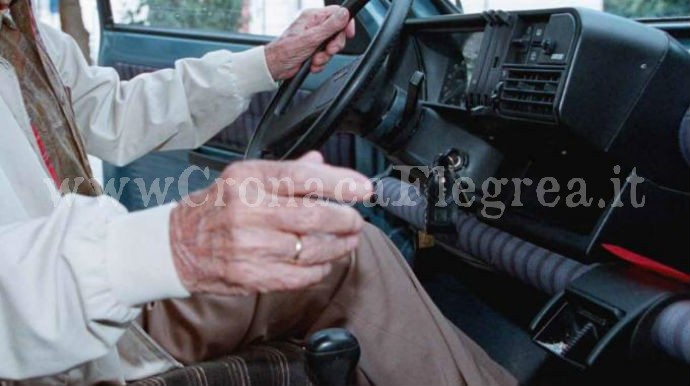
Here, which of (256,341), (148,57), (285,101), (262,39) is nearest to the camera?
(256,341)

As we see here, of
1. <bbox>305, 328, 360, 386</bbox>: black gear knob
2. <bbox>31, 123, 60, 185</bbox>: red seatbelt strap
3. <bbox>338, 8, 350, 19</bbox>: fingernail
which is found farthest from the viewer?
<bbox>338, 8, 350, 19</bbox>: fingernail

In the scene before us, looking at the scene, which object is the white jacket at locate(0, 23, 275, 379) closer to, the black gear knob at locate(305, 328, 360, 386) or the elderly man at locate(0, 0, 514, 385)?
the elderly man at locate(0, 0, 514, 385)

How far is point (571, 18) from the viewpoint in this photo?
1.12 metres

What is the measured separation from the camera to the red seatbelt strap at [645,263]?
1.18 meters

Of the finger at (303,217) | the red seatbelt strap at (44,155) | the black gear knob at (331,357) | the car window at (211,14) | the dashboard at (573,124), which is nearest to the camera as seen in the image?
the finger at (303,217)

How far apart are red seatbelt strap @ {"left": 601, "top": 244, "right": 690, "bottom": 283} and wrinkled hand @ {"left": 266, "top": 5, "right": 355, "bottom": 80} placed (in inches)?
24.2

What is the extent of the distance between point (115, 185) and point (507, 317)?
166 cm

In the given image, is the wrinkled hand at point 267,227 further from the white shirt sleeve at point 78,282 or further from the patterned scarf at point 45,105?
the patterned scarf at point 45,105

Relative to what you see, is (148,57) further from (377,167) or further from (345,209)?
(345,209)

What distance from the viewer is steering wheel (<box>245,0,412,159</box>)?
1250mm

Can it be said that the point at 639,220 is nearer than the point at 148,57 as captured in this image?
Yes

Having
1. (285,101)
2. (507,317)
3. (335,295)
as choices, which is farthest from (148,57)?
(335,295)

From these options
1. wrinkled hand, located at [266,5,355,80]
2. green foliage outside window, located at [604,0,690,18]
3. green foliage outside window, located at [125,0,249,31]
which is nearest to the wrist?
wrinkled hand, located at [266,5,355,80]

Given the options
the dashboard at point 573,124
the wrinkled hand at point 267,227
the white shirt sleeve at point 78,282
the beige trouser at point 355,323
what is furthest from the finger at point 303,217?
the dashboard at point 573,124
